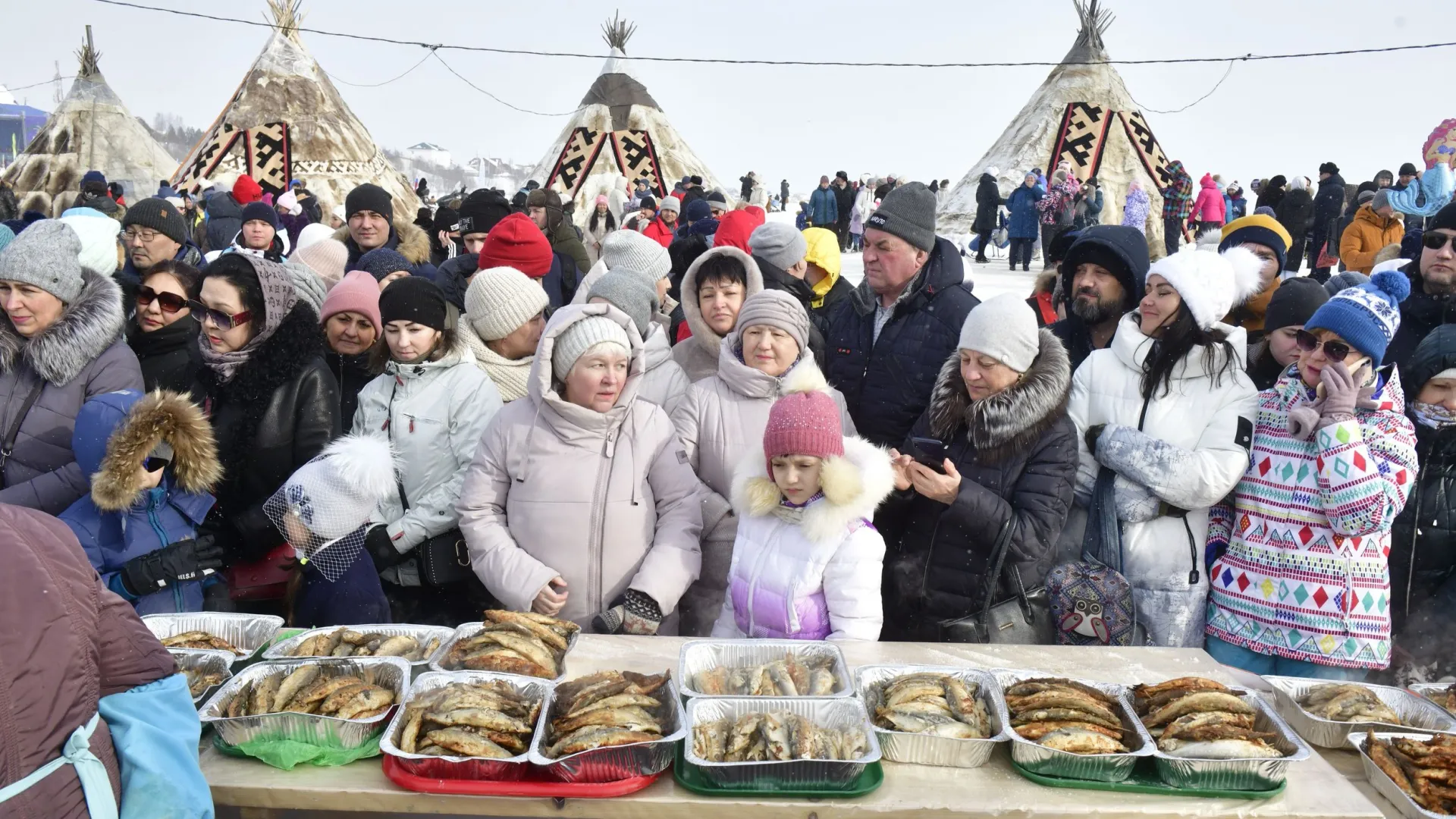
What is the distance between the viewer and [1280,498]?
340 cm

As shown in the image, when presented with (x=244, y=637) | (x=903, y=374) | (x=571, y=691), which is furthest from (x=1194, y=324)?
(x=244, y=637)

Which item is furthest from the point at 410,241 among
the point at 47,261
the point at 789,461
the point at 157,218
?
the point at 789,461

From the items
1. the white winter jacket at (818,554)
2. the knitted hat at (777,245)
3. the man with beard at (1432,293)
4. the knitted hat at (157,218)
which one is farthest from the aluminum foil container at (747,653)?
the knitted hat at (157,218)

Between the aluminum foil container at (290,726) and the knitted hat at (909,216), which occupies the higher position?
the knitted hat at (909,216)

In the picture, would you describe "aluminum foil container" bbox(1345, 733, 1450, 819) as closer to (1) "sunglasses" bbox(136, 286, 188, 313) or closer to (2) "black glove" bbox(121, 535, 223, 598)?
(2) "black glove" bbox(121, 535, 223, 598)

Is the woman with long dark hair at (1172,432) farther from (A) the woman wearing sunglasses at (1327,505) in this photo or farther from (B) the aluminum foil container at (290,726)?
(B) the aluminum foil container at (290,726)

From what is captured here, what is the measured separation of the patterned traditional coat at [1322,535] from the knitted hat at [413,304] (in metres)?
3.15

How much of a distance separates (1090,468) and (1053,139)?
66.4ft

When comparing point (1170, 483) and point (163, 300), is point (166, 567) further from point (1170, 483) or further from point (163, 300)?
point (1170, 483)

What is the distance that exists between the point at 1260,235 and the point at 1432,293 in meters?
1.01

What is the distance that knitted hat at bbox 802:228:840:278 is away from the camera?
594 cm

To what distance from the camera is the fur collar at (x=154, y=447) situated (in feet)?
10.7

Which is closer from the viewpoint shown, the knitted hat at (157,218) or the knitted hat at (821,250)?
the knitted hat at (821,250)

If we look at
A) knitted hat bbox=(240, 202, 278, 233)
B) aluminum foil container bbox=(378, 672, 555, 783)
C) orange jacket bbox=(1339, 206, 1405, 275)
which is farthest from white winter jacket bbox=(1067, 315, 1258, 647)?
orange jacket bbox=(1339, 206, 1405, 275)
